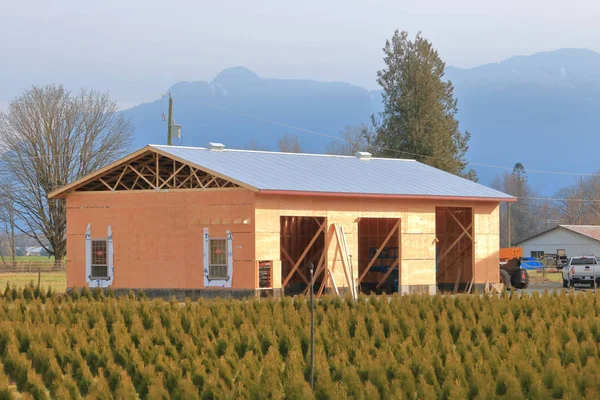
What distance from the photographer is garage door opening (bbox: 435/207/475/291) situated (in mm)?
39438

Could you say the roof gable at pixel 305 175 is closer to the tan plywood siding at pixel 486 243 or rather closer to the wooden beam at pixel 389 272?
the tan plywood siding at pixel 486 243

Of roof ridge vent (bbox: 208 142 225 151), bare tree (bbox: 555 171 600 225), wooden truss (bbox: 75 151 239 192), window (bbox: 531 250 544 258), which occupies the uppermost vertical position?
bare tree (bbox: 555 171 600 225)

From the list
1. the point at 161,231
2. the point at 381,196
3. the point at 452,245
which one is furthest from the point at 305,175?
the point at 452,245

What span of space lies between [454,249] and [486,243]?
2.33 meters

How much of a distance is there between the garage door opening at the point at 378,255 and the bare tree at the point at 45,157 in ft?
99.5

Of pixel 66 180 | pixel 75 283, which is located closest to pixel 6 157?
pixel 66 180

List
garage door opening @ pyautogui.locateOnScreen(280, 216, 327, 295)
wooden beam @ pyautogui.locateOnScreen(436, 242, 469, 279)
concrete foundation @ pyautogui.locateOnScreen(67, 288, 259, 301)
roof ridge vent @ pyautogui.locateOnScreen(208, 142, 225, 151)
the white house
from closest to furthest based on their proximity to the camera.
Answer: concrete foundation @ pyautogui.locateOnScreen(67, 288, 259, 301) → roof ridge vent @ pyautogui.locateOnScreen(208, 142, 225, 151) → garage door opening @ pyautogui.locateOnScreen(280, 216, 327, 295) → wooden beam @ pyautogui.locateOnScreen(436, 242, 469, 279) → the white house

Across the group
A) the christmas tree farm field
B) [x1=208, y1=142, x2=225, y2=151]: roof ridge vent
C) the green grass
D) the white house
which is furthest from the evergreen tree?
the christmas tree farm field

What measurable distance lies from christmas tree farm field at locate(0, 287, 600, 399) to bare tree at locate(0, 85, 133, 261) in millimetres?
40210

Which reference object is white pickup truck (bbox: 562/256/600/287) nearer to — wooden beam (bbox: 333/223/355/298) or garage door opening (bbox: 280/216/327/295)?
garage door opening (bbox: 280/216/327/295)

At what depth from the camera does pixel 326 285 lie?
3306 cm

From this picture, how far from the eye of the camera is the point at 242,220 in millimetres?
31906

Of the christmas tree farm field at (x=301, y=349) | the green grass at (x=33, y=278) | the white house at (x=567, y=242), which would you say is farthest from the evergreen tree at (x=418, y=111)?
the christmas tree farm field at (x=301, y=349)

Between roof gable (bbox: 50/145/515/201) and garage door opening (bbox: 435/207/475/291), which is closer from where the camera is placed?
roof gable (bbox: 50/145/515/201)
